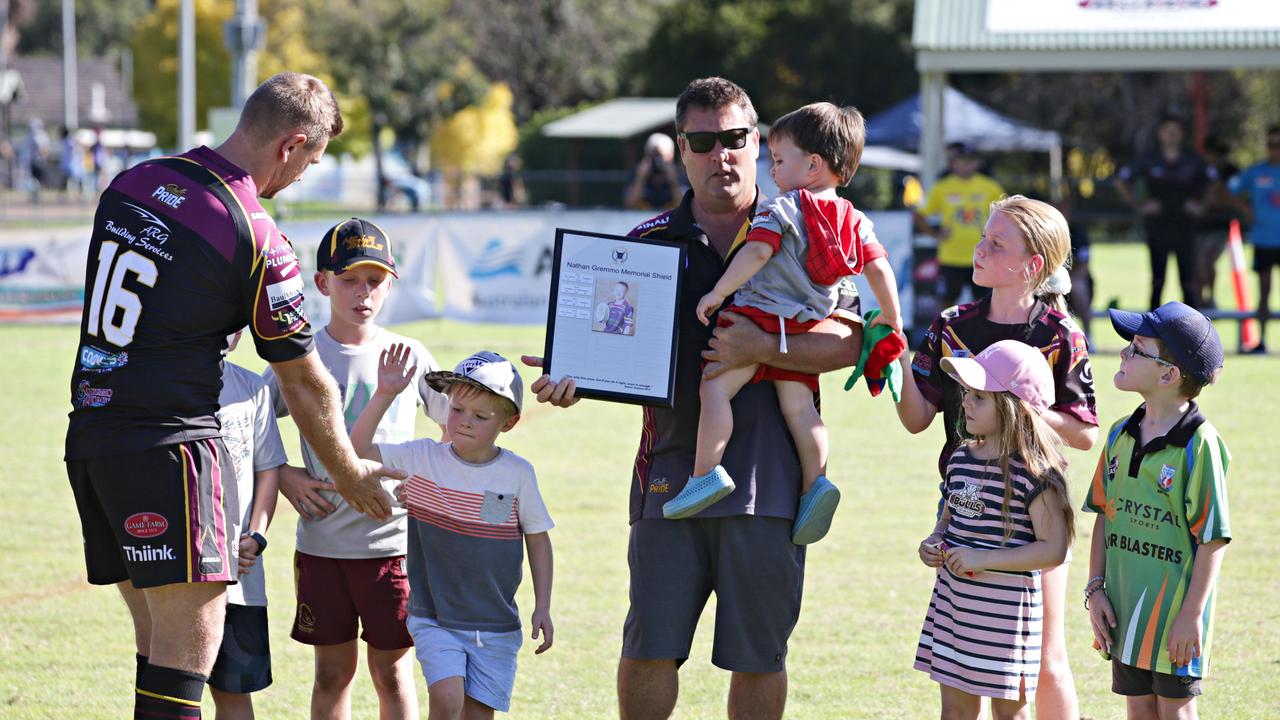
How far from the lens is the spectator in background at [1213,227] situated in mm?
17531

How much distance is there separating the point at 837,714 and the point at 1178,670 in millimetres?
1568

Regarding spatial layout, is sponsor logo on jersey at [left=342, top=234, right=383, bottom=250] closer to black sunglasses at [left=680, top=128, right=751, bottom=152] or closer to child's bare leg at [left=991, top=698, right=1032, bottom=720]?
black sunglasses at [left=680, top=128, right=751, bottom=152]

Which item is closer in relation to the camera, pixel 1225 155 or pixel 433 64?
pixel 1225 155

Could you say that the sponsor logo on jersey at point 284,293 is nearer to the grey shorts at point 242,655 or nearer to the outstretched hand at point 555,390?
the outstretched hand at point 555,390

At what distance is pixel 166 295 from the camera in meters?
4.00

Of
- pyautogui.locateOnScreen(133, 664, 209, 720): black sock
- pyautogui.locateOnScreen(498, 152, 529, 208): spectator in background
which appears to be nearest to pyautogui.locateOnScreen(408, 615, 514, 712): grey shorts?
pyautogui.locateOnScreen(133, 664, 209, 720): black sock

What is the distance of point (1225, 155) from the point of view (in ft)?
60.7

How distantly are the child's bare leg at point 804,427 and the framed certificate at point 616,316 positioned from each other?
0.36 m

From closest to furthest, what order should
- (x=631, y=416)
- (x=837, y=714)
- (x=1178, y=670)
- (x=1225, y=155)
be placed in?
(x=1178, y=670)
(x=837, y=714)
(x=631, y=416)
(x=1225, y=155)

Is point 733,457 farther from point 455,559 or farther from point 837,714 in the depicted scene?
point 837,714

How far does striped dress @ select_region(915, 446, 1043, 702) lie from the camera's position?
4.36 m

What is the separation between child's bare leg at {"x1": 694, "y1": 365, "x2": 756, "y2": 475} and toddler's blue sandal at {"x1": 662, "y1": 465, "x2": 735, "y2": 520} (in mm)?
49

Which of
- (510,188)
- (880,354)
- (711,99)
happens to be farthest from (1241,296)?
(510,188)

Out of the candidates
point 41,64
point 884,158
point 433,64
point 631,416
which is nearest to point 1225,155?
point 631,416
